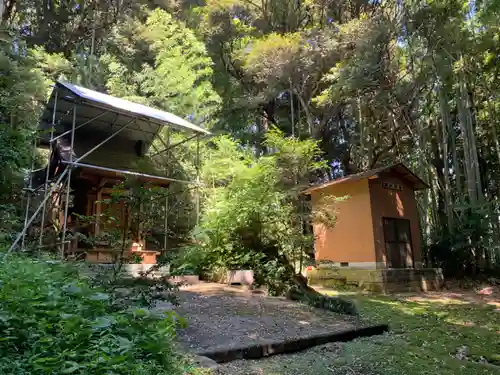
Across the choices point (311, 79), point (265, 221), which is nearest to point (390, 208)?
point (265, 221)

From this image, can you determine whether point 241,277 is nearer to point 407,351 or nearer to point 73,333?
point 407,351

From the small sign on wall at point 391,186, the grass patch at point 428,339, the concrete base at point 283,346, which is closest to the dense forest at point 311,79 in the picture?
the small sign on wall at point 391,186

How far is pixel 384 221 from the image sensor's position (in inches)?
408

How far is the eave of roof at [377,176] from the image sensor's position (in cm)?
1009

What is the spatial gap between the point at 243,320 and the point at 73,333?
10.2ft

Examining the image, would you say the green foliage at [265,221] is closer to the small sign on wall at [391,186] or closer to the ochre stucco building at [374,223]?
the ochre stucco building at [374,223]

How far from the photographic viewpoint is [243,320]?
16.2ft

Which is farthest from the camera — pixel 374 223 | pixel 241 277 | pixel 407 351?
pixel 374 223

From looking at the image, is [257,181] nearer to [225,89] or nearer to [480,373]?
[480,373]

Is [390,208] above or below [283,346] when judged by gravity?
above

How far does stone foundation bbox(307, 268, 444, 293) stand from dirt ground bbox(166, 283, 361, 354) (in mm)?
3561

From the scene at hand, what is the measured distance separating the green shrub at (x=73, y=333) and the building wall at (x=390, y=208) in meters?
8.13

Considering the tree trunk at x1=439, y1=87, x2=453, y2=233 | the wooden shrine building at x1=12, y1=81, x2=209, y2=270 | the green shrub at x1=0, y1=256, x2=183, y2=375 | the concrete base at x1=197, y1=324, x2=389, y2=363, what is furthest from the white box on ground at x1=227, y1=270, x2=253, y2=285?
the tree trunk at x1=439, y1=87, x2=453, y2=233

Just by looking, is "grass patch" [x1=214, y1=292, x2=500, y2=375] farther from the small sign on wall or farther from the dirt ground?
the small sign on wall
